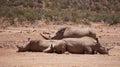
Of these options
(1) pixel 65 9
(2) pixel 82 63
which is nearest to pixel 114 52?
(2) pixel 82 63

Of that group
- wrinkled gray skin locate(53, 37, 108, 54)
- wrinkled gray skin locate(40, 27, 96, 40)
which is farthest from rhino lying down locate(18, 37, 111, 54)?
wrinkled gray skin locate(40, 27, 96, 40)

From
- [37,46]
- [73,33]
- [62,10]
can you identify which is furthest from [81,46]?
[62,10]

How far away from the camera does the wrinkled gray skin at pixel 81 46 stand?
18.4 metres

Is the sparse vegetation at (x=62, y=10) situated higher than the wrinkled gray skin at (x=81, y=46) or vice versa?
the wrinkled gray skin at (x=81, y=46)

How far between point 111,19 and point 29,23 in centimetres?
899

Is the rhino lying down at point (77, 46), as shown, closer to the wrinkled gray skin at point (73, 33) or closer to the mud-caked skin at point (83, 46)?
the mud-caked skin at point (83, 46)

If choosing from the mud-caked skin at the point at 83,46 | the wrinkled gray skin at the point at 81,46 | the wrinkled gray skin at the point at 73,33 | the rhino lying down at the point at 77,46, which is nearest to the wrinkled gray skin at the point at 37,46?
the rhino lying down at the point at 77,46

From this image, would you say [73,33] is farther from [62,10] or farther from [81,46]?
[62,10]

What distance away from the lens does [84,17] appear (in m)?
41.4

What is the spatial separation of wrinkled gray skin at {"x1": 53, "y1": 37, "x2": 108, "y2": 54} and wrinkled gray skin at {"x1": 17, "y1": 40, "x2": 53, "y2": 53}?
618mm

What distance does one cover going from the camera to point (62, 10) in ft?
156

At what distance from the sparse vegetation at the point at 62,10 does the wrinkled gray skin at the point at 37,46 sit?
1702 centimetres

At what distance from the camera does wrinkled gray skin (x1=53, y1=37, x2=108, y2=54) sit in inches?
724

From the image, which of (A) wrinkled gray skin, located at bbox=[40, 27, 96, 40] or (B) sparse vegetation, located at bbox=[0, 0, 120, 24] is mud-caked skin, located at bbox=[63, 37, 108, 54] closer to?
(A) wrinkled gray skin, located at bbox=[40, 27, 96, 40]
